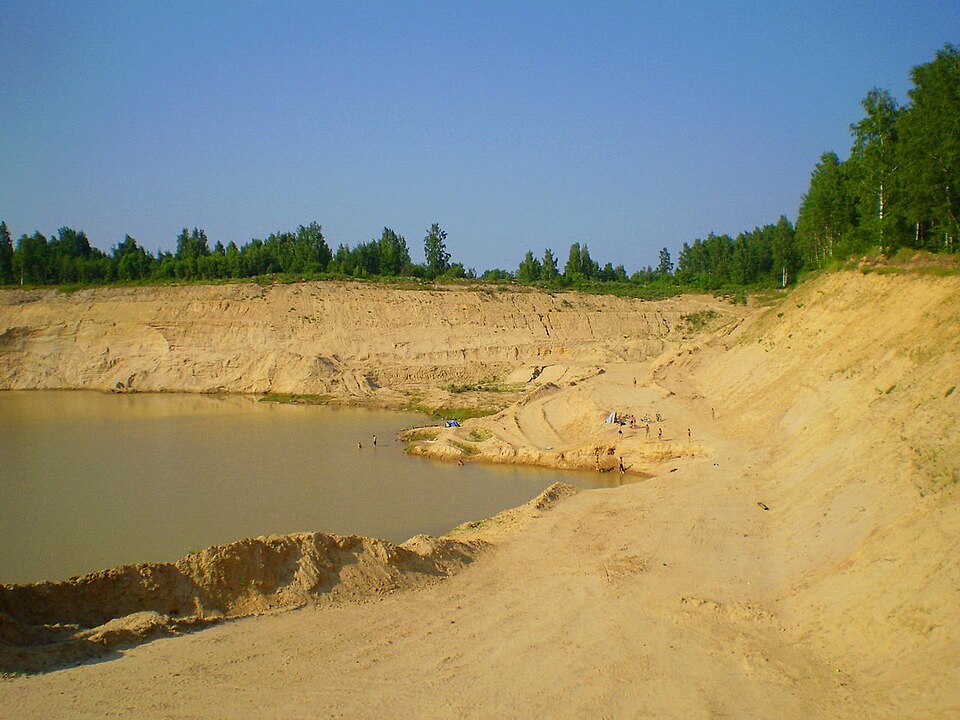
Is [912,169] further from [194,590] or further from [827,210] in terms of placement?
[194,590]

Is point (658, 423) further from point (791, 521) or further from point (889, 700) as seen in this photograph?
point (889, 700)

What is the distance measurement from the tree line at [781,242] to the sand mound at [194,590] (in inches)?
764

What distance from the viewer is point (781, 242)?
178ft

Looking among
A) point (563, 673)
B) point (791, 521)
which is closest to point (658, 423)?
point (791, 521)

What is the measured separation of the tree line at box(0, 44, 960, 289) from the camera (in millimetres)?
23344

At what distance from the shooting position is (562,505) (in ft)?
58.8

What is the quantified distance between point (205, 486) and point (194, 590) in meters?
12.2

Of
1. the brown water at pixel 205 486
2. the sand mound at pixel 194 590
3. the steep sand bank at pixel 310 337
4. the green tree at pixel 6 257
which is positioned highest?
the green tree at pixel 6 257

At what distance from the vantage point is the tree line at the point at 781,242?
76.6 feet

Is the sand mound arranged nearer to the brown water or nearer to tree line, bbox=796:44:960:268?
the brown water

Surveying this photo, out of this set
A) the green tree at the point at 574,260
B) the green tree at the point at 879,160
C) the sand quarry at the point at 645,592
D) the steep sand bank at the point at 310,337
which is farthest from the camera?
the green tree at the point at 574,260

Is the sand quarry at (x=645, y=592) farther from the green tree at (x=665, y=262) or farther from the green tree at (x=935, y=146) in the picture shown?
the green tree at (x=665, y=262)

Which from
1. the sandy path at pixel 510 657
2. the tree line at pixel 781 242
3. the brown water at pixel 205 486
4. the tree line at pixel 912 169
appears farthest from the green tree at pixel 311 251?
the sandy path at pixel 510 657

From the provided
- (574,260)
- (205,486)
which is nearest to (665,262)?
(574,260)
